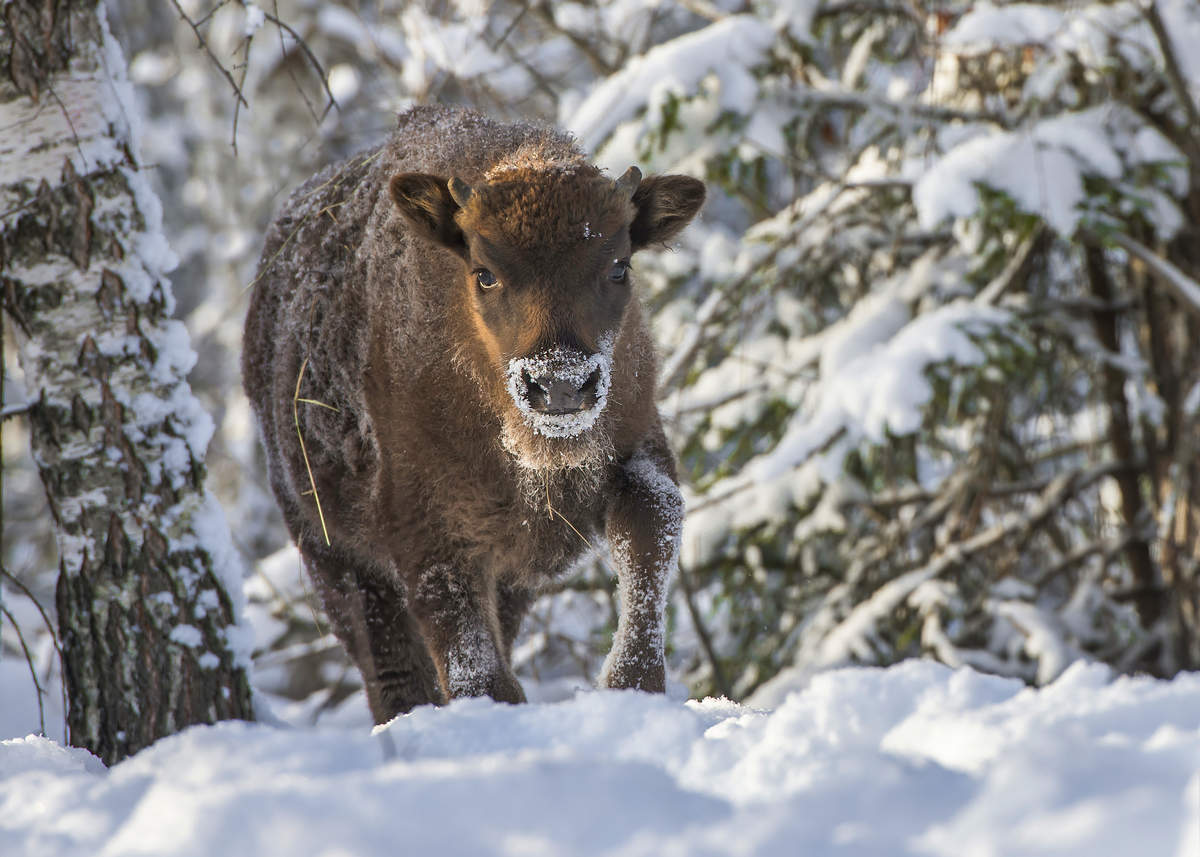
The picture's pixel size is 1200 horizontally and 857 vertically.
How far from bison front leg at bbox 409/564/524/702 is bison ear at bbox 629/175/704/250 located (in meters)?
1.37

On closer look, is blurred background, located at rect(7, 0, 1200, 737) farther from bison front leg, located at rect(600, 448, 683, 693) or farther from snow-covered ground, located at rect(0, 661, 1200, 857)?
snow-covered ground, located at rect(0, 661, 1200, 857)

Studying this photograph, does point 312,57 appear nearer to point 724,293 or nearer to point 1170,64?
point 724,293

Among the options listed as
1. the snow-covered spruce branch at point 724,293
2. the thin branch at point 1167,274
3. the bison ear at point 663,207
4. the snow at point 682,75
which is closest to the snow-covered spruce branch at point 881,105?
the snow at point 682,75

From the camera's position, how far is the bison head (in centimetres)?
357

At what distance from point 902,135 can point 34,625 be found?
346 inches

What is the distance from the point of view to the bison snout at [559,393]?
347cm

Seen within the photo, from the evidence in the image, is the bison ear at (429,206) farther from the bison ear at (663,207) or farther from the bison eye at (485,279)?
the bison ear at (663,207)

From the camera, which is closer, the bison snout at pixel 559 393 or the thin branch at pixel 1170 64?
the bison snout at pixel 559 393

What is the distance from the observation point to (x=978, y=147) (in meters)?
6.28

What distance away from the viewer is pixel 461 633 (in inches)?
153

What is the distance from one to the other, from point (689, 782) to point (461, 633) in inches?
75.0

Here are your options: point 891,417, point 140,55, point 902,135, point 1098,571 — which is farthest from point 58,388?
point 140,55

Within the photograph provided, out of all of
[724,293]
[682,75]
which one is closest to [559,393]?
[682,75]

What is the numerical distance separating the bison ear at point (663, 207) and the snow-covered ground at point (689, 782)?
219cm
